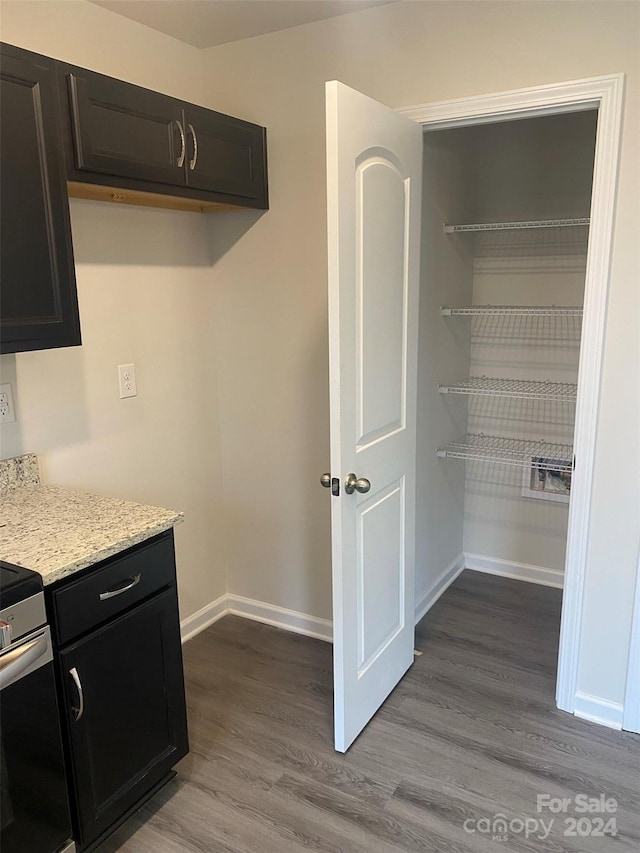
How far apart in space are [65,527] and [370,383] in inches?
40.3

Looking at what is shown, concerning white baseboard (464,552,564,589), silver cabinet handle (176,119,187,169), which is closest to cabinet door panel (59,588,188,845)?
silver cabinet handle (176,119,187,169)

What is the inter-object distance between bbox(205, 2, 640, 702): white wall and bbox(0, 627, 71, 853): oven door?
147 centimetres

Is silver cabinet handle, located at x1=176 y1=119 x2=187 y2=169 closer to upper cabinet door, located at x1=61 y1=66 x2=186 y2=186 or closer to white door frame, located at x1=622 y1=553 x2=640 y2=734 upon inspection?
upper cabinet door, located at x1=61 y1=66 x2=186 y2=186

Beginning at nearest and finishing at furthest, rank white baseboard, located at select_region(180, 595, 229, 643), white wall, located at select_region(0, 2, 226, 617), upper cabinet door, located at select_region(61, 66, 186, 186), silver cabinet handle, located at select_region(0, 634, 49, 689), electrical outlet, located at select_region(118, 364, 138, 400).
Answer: silver cabinet handle, located at select_region(0, 634, 49, 689) → upper cabinet door, located at select_region(61, 66, 186, 186) → white wall, located at select_region(0, 2, 226, 617) → electrical outlet, located at select_region(118, 364, 138, 400) → white baseboard, located at select_region(180, 595, 229, 643)

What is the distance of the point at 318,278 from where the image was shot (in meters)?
2.62

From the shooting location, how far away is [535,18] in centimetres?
204

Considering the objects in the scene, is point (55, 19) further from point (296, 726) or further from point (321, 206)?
point (296, 726)

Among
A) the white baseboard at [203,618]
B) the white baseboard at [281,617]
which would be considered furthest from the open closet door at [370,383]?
the white baseboard at [203,618]

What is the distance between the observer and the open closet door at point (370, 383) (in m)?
1.89

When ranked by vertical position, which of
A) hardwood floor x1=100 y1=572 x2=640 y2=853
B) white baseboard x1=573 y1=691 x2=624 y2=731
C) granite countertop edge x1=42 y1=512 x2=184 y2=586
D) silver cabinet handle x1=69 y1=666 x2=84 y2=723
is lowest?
hardwood floor x1=100 y1=572 x2=640 y2=853

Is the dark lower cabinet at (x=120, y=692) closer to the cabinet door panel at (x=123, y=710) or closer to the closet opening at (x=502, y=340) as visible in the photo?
the cabinet door panel at (x=123, y=710)

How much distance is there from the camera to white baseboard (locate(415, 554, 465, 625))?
313cm

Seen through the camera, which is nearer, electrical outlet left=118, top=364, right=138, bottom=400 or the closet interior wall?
electrical outlet left=118, top=364, right=138, bottom=400

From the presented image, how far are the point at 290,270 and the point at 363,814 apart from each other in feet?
6.54
